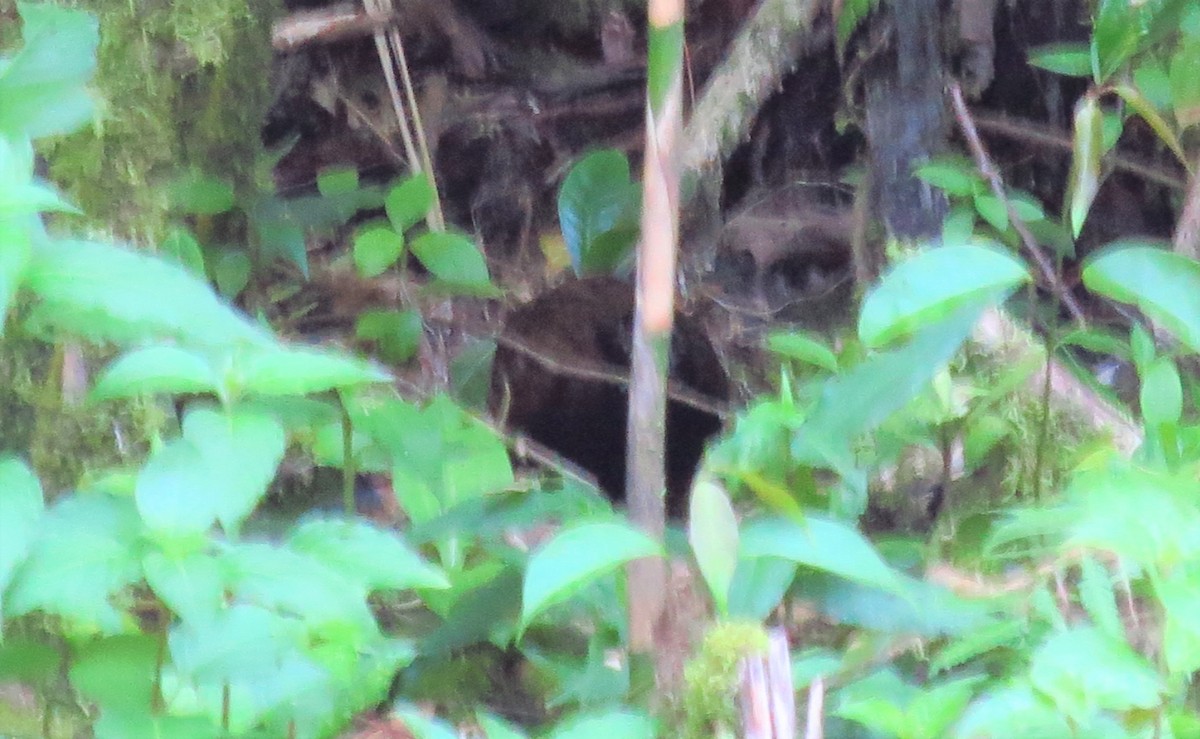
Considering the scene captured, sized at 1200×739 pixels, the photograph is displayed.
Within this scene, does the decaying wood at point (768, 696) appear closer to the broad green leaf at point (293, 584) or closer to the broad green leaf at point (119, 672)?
the broad green leaf at point (293, 584)

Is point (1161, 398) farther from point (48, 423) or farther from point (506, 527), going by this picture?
point (48, 423)

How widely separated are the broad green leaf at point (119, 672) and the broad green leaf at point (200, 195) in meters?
0.57

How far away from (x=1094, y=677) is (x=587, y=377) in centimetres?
115

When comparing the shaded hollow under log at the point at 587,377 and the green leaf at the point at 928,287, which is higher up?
the green leaf at the point at 928,287

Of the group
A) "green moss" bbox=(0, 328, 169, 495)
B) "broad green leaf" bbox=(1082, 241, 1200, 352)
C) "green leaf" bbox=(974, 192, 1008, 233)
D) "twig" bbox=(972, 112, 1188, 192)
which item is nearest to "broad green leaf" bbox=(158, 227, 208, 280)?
"green moss" bbox=(0, 328, 169, 495)

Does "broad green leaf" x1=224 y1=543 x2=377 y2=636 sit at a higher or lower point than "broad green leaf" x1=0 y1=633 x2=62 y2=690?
higher

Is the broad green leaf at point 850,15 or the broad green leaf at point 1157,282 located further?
the broad green leaf at point 850,15

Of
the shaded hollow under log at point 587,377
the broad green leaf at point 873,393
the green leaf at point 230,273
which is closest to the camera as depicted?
the broad green leaf at point 873,393

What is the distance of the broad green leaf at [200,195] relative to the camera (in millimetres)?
1137

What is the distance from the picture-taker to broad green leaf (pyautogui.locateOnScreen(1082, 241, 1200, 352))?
702 millimetres

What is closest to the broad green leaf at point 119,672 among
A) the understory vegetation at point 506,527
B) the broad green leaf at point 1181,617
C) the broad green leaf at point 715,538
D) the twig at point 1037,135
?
the understory vegetation at point 506,527

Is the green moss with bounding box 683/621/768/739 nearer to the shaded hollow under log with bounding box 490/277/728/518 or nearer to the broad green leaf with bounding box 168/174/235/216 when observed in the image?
the broad green leaf with bounding box 168/174/235/216

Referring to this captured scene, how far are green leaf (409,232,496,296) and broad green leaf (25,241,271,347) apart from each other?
2.35 ft

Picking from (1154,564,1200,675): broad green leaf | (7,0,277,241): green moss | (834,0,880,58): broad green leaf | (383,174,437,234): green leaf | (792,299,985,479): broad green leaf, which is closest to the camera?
(1154,564,1200,675): broad green leaf
